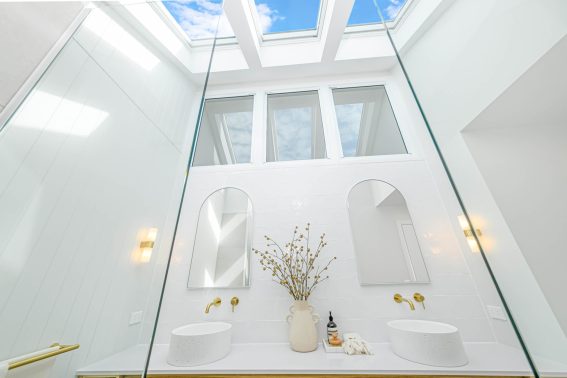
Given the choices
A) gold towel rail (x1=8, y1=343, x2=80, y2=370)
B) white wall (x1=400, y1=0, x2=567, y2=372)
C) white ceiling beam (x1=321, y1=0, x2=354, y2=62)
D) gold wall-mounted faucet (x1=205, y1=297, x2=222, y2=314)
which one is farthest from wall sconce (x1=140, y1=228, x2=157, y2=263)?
white ceiling beam (x1=321, y1=0, x2=354, y2=62)

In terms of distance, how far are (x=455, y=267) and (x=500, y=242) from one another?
398mm

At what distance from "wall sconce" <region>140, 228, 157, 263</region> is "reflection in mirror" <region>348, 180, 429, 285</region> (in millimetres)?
1455

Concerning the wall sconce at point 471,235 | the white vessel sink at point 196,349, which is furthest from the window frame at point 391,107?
the white vessel sink at point 196,349

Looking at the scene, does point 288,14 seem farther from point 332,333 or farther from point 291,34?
point 332,333

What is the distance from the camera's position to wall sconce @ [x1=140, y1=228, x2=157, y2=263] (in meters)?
0.89

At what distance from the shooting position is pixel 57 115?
3.11ft

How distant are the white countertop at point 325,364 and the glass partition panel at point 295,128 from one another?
1.66m

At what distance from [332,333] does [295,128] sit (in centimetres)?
202

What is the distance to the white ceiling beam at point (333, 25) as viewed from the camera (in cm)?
184

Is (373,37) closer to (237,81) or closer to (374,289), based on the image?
(237,81)

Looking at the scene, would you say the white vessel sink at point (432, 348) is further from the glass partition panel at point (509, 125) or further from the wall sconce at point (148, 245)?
the wall sconce at point (148, 245)

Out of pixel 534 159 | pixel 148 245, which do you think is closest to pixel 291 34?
pixel 534 159

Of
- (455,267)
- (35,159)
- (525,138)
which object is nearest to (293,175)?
(455,267)

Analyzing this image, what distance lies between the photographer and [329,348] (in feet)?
Answer: 4.10
